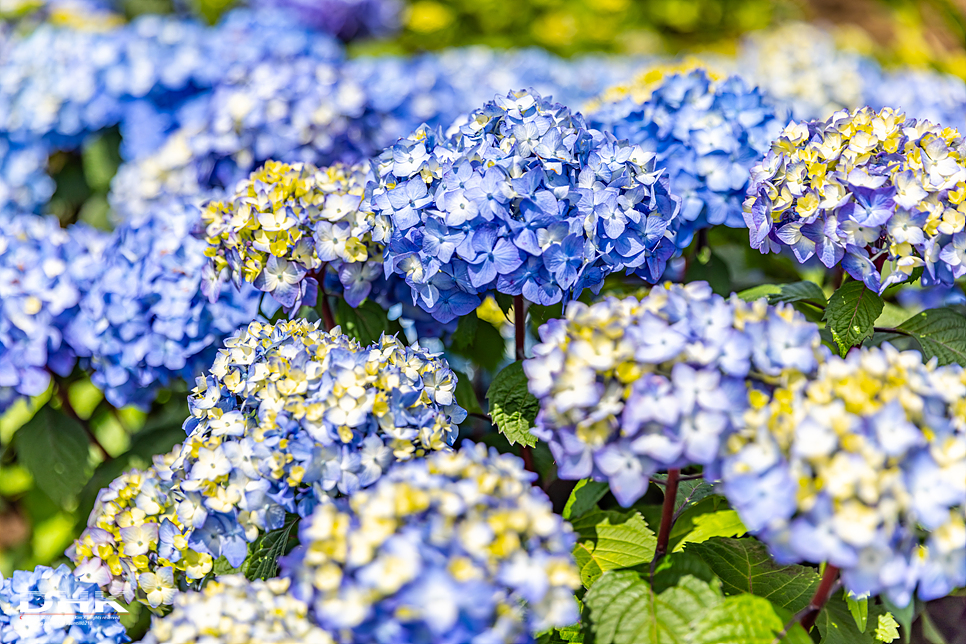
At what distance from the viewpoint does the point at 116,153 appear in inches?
148

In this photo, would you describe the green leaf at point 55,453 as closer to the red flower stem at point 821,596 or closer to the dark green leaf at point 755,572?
the dark green leaf at point 755,572

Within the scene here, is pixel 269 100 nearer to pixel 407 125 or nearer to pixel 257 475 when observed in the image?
pixel 407 125

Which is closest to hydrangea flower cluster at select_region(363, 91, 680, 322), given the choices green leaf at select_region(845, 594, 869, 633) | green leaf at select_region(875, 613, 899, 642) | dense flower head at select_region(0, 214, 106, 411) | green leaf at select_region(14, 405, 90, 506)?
green leaf at select_region(845, 594, 869, 633)

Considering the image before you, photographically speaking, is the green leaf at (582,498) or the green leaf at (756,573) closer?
the green leaf at (756,573)

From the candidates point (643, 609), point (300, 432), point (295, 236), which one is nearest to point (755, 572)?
point (643, 609)

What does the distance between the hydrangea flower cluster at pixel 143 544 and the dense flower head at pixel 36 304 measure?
2.13 ft

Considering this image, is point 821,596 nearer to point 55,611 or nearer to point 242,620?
point 242,620

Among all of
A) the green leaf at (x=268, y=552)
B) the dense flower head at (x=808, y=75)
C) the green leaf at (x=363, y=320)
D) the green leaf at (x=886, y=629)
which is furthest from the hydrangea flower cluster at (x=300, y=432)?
the dense flower head at (x=808, y=75)

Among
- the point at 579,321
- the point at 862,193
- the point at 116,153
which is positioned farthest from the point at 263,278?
the point at 116,153

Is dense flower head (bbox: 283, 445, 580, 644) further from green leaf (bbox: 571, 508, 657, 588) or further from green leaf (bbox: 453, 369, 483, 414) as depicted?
green leaf (bbox: 453, 369, 483, 414)

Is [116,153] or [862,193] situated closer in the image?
[862,193]

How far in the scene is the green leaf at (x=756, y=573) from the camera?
156 cm

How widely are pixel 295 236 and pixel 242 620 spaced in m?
0.83

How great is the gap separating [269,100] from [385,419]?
1.58 m
